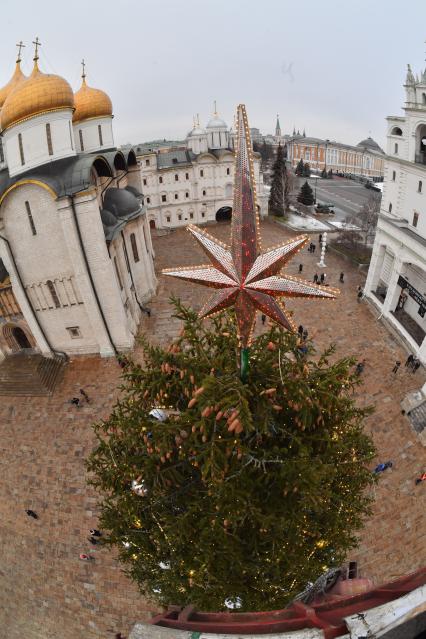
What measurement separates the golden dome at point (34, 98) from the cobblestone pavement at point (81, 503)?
11.8m

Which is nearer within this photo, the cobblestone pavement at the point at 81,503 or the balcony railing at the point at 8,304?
the cobblestone pavement at the point at 81,503

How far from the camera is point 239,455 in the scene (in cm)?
608

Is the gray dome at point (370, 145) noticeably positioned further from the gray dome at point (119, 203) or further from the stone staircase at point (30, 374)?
the stone staircase at point (30, 374)

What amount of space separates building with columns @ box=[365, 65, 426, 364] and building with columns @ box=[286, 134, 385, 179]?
63.7m

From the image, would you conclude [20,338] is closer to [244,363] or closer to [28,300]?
[28,300]

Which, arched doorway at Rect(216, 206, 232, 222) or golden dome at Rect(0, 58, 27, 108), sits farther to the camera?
arched doorway at Rect(216, 206, 232, 222)

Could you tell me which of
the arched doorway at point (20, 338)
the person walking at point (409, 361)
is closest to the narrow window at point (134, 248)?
the arched doorway at point (20, 338)

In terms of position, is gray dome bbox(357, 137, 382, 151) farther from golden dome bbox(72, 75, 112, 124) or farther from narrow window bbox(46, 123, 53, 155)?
narrow window bbox(46, 123, 53, 155)

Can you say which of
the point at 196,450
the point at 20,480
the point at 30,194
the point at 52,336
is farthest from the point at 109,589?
the point at 30,194

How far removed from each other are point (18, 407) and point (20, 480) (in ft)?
14.4

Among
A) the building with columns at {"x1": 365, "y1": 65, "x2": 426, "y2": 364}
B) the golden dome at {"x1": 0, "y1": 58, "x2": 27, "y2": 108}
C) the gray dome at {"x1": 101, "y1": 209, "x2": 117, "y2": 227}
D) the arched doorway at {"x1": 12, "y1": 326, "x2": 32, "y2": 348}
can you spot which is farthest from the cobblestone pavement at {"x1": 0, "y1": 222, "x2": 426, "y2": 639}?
the golden dome at {"x1": 0, "y1": 58, "x2": 27, "y2": 108}

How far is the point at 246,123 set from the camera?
6031 millimetres

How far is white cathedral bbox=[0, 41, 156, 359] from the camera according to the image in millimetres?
17016

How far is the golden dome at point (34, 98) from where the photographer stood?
16.7m
